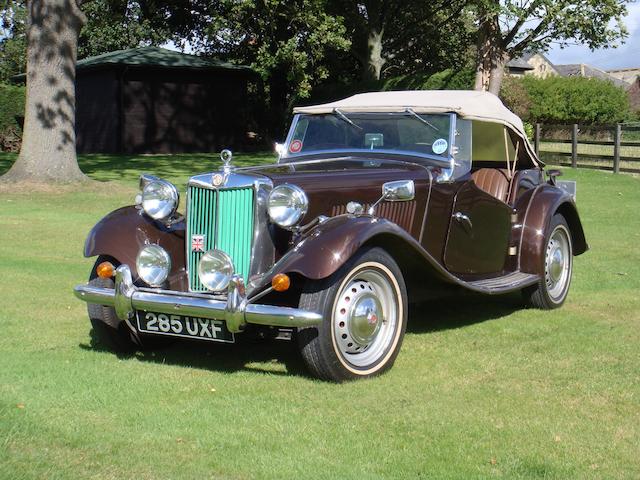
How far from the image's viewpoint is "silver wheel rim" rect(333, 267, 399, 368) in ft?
17.3

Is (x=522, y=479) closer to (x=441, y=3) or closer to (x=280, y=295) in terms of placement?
(x=280, y=295)

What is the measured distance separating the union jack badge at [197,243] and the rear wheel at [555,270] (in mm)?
3254

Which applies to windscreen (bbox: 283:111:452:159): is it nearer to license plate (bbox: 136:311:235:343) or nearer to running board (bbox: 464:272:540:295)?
running board (bbox: 464:272:540:295)

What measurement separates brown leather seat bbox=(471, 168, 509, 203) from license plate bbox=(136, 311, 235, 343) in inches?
133

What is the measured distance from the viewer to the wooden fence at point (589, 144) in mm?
23203

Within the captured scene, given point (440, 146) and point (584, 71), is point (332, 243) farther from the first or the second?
point (584, 71)

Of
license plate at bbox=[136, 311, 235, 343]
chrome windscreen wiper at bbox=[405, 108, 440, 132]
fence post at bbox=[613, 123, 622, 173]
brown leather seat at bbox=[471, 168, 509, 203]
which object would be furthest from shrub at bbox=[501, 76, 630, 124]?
license plate at bbox=[136, 311, 235, 343]

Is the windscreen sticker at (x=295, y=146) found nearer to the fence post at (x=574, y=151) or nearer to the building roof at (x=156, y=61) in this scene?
the fence post at (x=574, y=151)

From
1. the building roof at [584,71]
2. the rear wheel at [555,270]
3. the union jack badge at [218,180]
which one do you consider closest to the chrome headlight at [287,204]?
the union jack badge at [218,180]

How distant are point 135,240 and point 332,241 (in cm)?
151

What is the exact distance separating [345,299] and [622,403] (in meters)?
1.71

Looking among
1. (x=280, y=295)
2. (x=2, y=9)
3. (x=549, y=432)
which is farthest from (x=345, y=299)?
(x=2, y=9)

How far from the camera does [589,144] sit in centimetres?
2564

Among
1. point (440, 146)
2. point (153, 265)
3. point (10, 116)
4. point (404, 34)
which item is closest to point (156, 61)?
point (10, 116)
